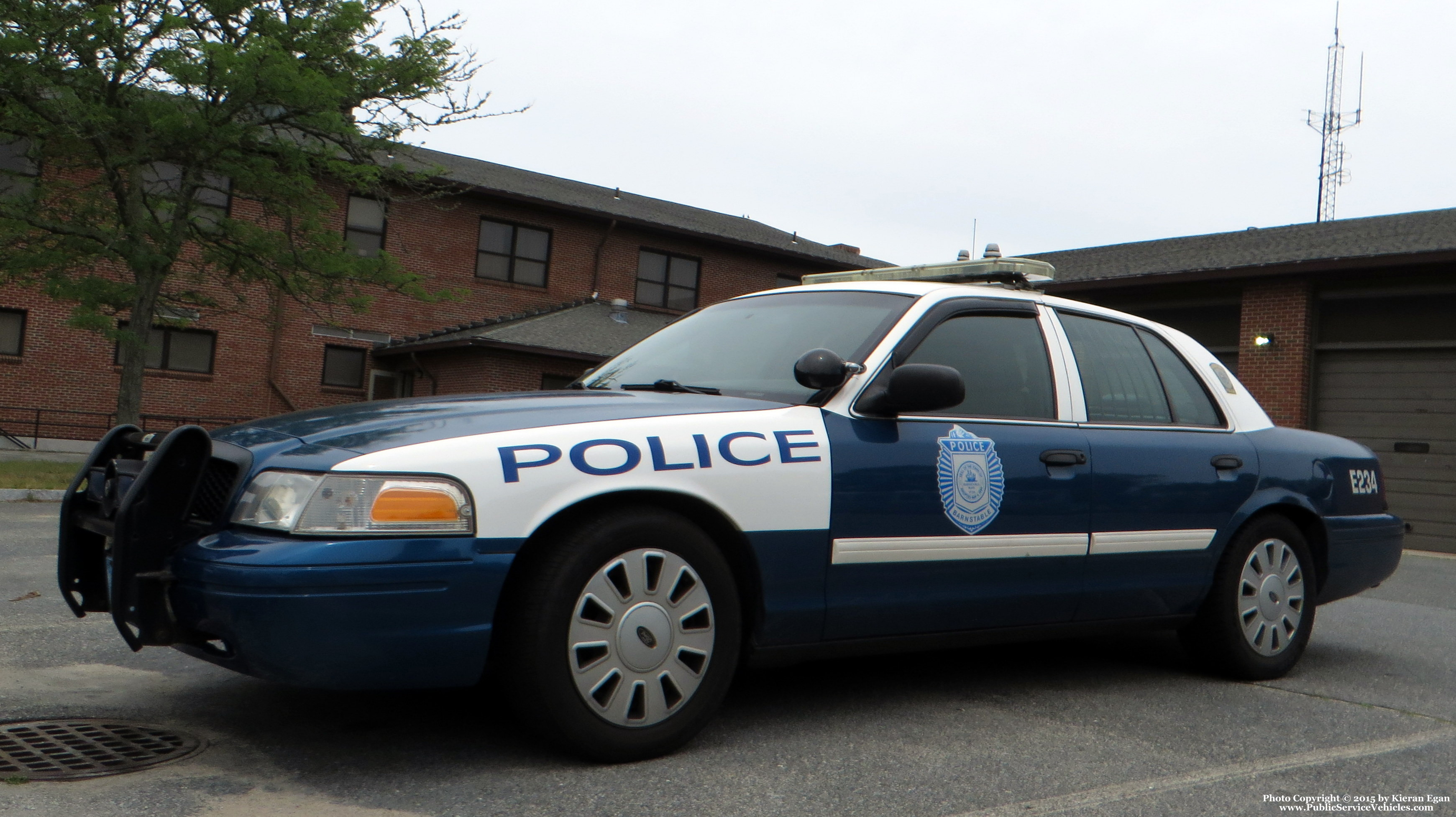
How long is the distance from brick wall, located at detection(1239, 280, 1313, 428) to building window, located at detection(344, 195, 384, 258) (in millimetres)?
16957

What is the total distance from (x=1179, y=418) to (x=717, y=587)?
2.48 metres

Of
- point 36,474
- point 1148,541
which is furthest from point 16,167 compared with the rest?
point 1148,541

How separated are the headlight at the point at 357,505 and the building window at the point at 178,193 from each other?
45.4 feet

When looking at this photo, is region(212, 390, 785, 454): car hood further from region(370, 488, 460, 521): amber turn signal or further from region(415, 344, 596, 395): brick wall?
region(415, 344, 596, 395): brick wall

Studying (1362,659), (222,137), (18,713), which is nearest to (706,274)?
(222,137)

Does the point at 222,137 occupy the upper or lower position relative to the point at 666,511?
upper

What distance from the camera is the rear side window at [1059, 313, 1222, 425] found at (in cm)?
479

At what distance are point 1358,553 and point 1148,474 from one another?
153 cm

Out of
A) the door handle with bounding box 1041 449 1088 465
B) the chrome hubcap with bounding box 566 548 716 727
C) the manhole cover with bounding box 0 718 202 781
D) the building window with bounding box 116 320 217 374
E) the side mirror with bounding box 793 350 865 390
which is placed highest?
the building window with bounding box 116 320 217 374

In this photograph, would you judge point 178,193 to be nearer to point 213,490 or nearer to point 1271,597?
point 213,490

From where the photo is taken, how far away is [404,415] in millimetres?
3576

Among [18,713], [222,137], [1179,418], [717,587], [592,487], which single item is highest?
[222,137]

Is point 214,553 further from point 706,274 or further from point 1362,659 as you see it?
point 706,274

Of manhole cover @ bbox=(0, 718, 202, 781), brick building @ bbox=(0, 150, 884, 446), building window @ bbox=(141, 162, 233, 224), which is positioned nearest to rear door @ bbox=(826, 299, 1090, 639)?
manhole cover @ bbox=(0, 718, 202, 781)
